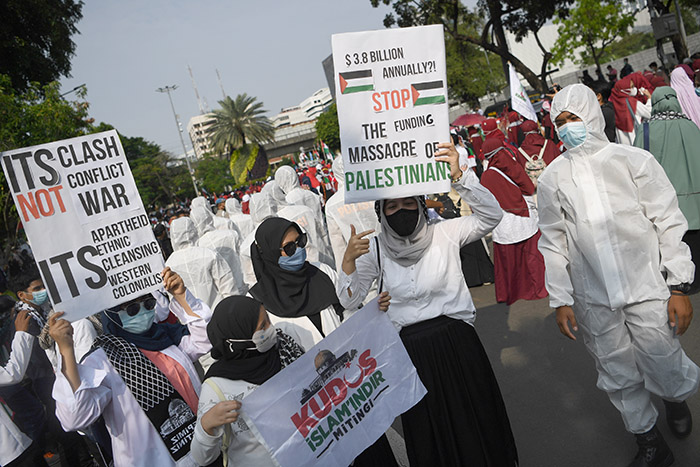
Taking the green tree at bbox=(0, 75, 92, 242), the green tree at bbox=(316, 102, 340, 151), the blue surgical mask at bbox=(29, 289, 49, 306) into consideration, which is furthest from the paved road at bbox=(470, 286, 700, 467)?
the green tree at bbox=(316, 102, 340, 151)

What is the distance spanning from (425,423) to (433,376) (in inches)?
10.3

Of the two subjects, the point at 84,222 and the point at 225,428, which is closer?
the point at 225,428

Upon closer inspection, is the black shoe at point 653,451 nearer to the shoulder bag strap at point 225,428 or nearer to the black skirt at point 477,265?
the shoulder bag strap at point 225,428

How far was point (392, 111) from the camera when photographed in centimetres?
305

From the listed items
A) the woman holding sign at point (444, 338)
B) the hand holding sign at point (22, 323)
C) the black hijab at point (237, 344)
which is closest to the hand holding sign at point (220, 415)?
the black hijab at point (237, 344)

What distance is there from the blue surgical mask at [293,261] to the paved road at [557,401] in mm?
1915

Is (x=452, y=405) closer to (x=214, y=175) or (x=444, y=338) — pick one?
(x=444, y=338)

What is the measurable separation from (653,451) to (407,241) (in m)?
1.76

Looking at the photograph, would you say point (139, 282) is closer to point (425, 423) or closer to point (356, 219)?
point (425, 423)

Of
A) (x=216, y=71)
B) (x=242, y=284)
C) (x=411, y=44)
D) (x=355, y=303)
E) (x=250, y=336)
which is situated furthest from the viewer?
(x=216, y=71)

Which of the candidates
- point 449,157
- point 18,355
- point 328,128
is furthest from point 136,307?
point 328,128

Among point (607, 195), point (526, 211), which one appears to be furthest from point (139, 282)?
point (526, 211)

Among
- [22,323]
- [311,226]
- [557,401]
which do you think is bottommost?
[557,401]

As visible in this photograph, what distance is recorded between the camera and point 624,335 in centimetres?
312
